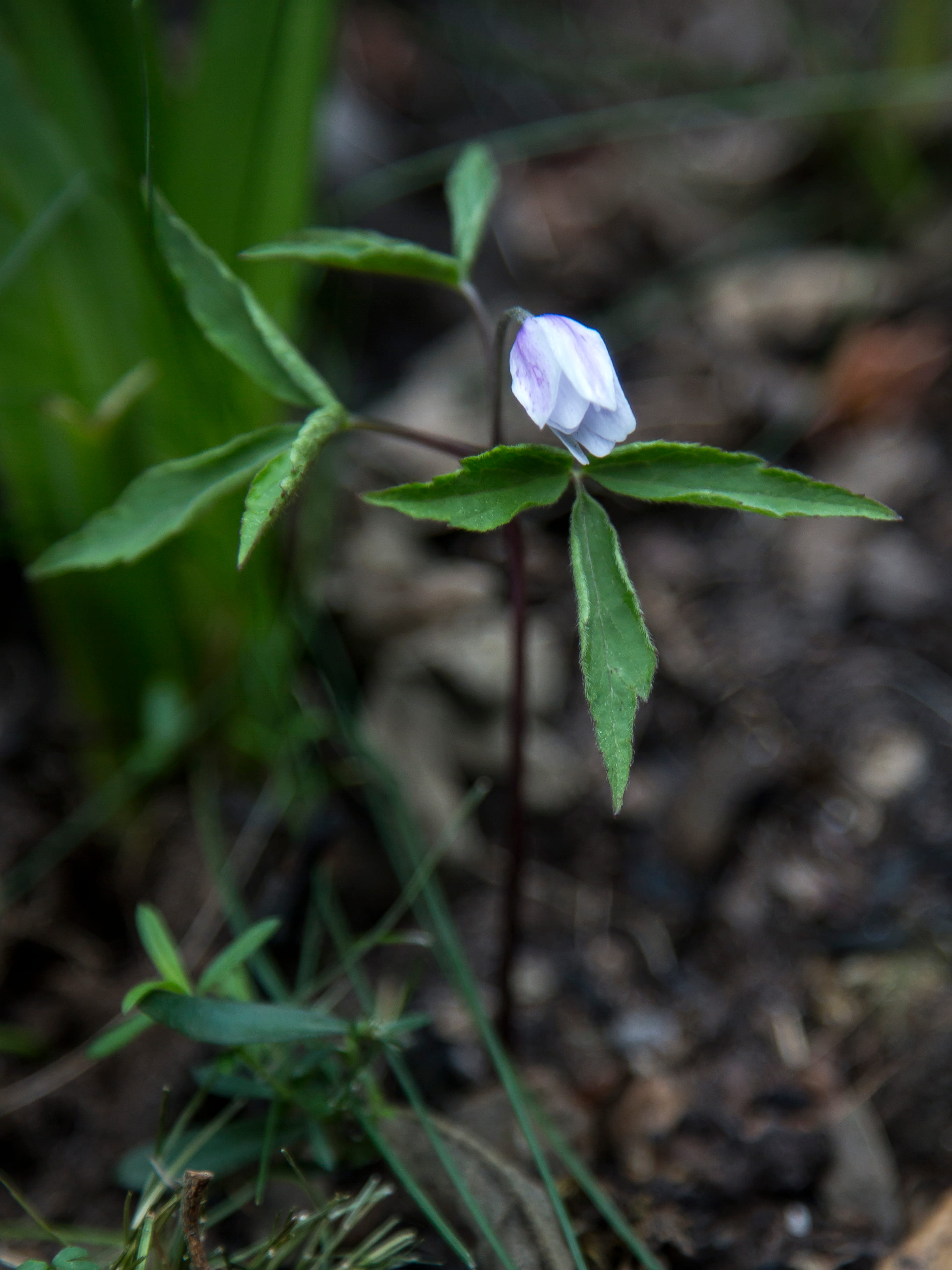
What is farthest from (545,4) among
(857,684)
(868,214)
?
(857,684)

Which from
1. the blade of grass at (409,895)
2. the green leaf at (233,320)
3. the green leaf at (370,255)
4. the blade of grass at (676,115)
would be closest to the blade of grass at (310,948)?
the blade of grass at (409,895)

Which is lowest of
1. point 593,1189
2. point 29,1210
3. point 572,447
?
point 593,1189

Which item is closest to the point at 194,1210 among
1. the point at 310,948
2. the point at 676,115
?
the point at 310,948

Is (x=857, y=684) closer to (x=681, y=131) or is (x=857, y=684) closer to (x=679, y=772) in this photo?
(x=679, y=772)

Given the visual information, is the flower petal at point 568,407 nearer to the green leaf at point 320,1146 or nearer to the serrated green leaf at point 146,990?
the serrated green leaf at point 146,990

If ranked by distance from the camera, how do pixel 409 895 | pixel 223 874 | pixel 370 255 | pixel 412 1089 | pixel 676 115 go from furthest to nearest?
1. pixel 676 115
2. pixel 223 874
3. pixel 409 895
4. pixel 412 1089
5. pixel 370 255

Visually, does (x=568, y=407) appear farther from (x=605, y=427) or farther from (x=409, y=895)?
(x=409, y=895)

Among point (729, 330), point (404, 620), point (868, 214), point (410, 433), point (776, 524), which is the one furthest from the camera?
point (868, 214)
